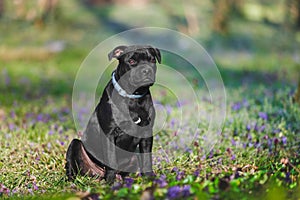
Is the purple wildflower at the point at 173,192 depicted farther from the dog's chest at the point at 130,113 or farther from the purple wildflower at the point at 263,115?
the purple wildflower at the point at 263,115

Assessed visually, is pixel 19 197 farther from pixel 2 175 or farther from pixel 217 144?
pixel 217 144

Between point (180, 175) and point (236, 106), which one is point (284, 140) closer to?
point (236, 106)

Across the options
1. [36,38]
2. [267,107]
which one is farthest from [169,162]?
[36,38]

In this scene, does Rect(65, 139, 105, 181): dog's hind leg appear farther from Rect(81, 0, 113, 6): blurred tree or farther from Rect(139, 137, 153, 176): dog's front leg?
Rect(81, 0, 113, 6): blurred tree

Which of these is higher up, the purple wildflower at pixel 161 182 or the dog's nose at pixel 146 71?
the dog's nose at pixel 146 71

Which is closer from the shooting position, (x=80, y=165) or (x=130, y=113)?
(x=130, y=113)

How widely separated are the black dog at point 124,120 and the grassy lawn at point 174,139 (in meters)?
0.24

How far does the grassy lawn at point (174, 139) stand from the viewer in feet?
14.1

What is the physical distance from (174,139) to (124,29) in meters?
14.2

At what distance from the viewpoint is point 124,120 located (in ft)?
16.7

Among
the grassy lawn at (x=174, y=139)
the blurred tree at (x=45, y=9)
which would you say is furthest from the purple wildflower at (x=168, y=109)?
the blurred tree at (x=45, y=9)

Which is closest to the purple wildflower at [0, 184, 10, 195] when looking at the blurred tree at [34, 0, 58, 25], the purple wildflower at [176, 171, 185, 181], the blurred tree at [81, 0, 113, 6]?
the purple wildflower at [176, 171, 185, 181]

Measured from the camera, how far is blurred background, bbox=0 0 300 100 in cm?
1255

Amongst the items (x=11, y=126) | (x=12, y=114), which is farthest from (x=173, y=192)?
(x=12, y=114)
